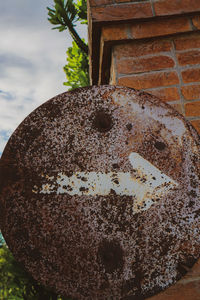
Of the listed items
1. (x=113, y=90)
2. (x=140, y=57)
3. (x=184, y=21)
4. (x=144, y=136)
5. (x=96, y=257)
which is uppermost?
(x=184, y=21)

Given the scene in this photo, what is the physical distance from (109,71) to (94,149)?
0.73 m

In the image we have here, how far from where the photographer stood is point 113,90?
2.45 ft

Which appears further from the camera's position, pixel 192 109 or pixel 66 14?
pixel 66 14

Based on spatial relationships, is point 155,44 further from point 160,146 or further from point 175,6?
point 160,146

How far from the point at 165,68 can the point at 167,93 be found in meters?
0.13

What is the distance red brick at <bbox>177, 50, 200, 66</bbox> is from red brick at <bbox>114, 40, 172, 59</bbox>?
2.8 inches

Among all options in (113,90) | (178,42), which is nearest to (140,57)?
(178,42)

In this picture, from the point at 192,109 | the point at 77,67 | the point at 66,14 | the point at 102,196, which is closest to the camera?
the point at 102,196

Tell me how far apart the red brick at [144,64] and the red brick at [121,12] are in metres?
0.19

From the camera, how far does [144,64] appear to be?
1.11 meters

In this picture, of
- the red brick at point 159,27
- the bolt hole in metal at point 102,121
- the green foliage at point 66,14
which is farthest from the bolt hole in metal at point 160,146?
the green foliage at point 66,14

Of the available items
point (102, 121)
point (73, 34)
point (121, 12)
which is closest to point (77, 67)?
point (73, 34)

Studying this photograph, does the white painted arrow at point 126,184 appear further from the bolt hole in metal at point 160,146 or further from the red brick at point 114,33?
the red brick at point 114,33

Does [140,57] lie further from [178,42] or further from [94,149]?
[94,149]
